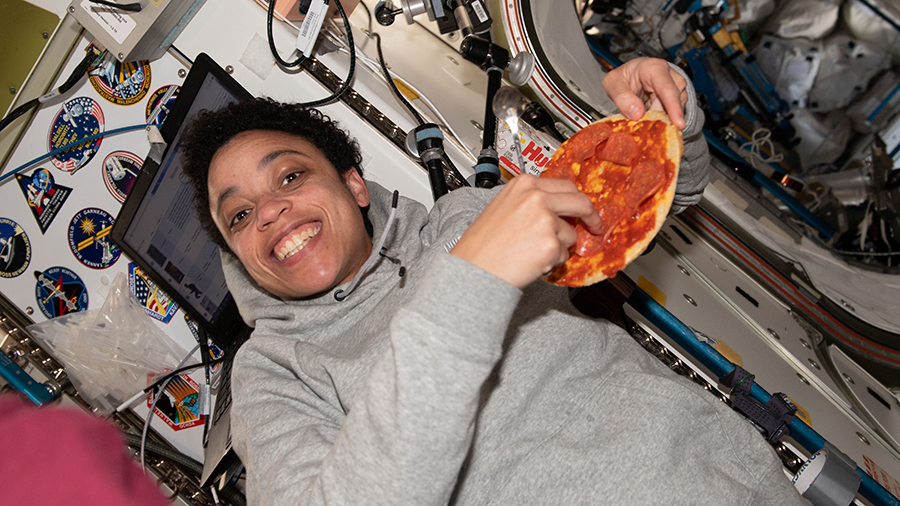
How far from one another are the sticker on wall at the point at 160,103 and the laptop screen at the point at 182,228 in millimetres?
142

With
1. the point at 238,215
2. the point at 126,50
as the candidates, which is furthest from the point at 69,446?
the point at 126,50

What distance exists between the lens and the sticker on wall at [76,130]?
1.83m

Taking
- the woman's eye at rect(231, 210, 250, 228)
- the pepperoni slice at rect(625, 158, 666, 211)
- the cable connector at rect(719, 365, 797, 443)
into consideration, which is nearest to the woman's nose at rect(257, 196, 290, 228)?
the woman's eye at rect(231, 210, 250, 228)

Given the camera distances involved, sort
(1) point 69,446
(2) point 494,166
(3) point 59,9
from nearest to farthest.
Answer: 1. (1) point 69,446
2. (2) point 494,166
3. (3) point 59,9

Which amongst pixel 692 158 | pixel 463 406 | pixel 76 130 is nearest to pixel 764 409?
pixel 692 158

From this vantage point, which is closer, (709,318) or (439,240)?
(439,240)

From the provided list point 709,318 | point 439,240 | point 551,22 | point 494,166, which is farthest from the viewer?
point 551,22

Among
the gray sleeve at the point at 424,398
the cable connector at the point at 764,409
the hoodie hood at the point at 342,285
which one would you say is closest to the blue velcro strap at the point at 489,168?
the hoodie hood at the point at 342,285

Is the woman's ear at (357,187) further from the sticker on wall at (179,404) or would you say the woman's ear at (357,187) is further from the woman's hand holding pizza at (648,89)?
the sticker on wall at (179,404)

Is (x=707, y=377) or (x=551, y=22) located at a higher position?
(x=551, y=22)

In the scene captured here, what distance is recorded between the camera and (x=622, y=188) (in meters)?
1.02

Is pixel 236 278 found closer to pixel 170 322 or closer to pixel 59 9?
pixel 170 322

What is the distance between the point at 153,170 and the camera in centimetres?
166

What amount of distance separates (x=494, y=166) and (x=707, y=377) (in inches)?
32.2
